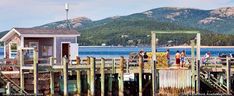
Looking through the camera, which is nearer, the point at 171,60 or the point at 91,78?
the point at 91,78

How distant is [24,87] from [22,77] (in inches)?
26.1

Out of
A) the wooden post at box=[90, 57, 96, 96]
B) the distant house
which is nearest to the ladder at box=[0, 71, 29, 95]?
the wooden post at box=[90, 57, 96, 96]

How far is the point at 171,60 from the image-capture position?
48.0 metres

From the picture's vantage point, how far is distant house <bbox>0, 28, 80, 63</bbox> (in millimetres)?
48562

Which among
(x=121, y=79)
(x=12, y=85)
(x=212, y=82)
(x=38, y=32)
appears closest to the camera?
(x=12, y=85)

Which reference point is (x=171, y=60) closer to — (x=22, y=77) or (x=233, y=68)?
(x=233, y=68)

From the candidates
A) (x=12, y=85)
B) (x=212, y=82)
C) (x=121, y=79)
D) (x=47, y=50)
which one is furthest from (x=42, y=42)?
(x=212, y=82)

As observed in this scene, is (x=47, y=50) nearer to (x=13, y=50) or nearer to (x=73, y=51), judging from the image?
(x=73, y=51)

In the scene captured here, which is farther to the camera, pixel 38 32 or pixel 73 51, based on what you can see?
pixel 73 51

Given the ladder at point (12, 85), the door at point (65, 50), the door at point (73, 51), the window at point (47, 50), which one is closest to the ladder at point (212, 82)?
the door at point (73, 51)

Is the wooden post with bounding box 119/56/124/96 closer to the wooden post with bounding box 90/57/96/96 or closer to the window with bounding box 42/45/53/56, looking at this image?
the wooden post with bounding box 90/57/96/96

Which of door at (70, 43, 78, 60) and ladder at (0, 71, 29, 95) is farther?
door at (70, 43, 78, 60)

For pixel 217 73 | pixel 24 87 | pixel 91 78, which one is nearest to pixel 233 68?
pixel 217 73

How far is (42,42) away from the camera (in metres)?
49.1
